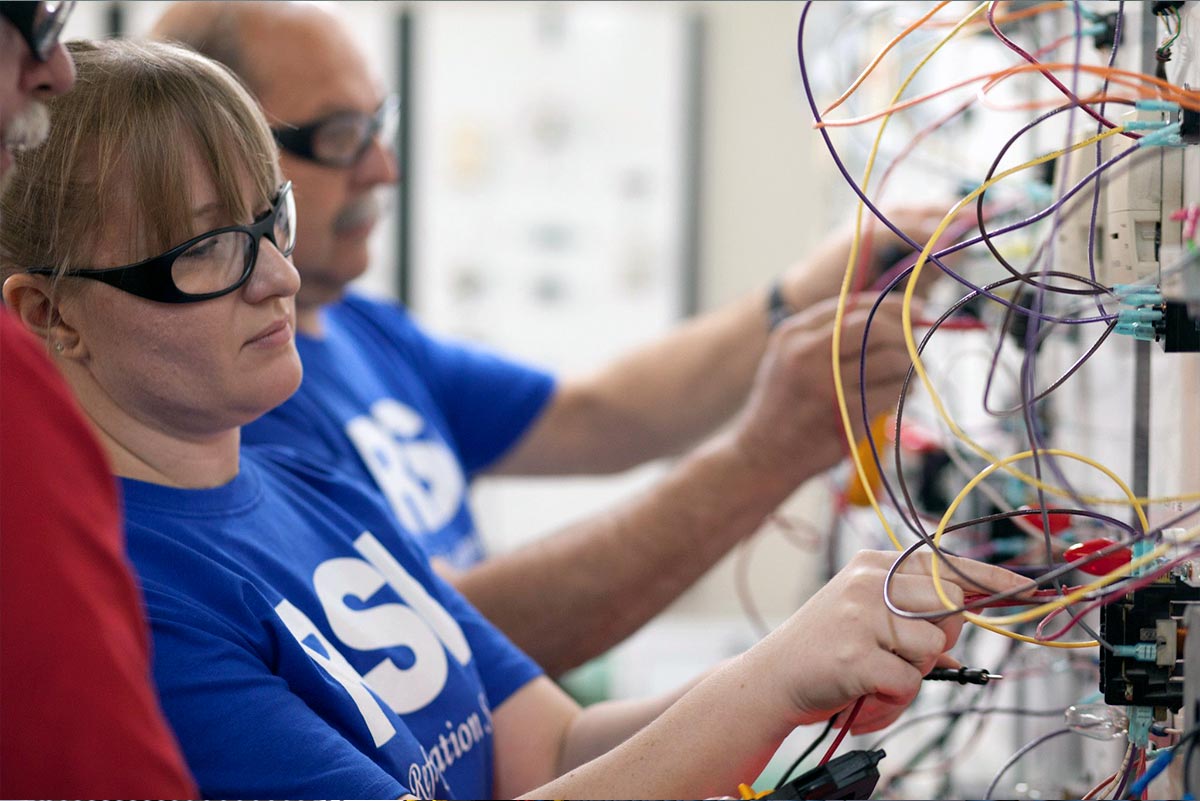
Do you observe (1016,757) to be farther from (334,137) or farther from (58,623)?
(334,137)

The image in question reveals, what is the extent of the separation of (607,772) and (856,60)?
5.28 ft

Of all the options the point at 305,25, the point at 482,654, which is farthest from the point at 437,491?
the point at 305,25

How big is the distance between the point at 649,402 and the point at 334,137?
67cm

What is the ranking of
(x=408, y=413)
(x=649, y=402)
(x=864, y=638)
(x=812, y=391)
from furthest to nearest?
(x=649, y=402) < (x=408, y=413) < (x=812, y=391) < (x=864, y=638)

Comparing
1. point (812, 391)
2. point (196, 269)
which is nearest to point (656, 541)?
point (812, 391)

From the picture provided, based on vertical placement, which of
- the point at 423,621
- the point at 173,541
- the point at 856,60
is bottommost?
the point at 423,621

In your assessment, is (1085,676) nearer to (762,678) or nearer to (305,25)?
(762,678)

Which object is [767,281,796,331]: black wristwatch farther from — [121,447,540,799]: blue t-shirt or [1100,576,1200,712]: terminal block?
[1100,576,1200,712]: terminal block

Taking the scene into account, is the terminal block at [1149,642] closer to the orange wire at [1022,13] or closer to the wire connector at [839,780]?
the wire connector at [839,780]

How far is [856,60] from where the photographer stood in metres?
2.06

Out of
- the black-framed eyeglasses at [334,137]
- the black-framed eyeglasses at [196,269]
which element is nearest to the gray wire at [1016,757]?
the black-framed eyeglasses at [196,269]

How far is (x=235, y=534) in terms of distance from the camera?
896 millimetres

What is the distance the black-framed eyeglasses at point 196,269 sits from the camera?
0.82 m

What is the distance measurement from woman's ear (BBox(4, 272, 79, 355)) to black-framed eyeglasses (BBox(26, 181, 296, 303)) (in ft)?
0.04
